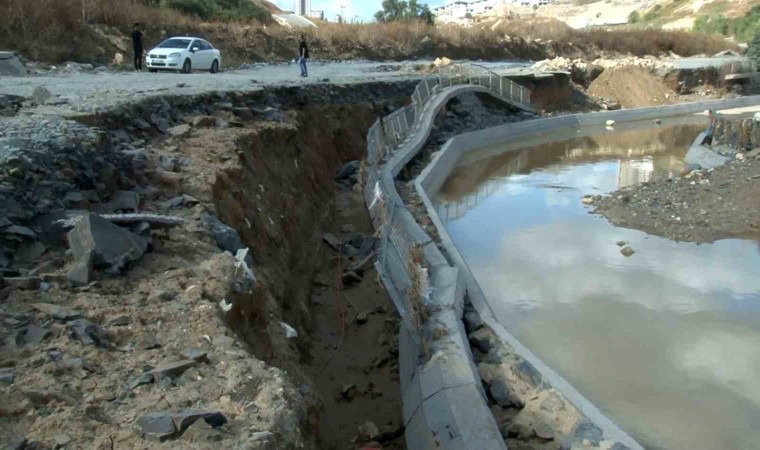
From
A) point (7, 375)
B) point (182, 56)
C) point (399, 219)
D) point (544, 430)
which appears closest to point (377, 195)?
point (399, 219)

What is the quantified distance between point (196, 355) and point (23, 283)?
1.87 metres

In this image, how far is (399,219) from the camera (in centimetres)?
1186

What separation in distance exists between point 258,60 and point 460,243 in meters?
26.8

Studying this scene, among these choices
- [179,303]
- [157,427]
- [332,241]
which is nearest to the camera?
[157,427]

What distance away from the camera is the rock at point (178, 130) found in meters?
11.7

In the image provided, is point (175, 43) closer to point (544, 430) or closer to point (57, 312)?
point (57, 312)

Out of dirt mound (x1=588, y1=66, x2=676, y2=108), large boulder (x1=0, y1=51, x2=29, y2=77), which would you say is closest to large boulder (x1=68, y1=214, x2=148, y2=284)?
large boulder (x1=0, y1=51, x2=29, y2=77)

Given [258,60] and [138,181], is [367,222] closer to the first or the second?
[138,181]

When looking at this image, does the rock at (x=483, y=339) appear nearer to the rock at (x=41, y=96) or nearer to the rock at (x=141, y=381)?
the rock at (x=141, y=381)

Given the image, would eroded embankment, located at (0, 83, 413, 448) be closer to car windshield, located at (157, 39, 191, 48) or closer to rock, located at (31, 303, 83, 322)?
rock, located at (31, 303, 83, 322)

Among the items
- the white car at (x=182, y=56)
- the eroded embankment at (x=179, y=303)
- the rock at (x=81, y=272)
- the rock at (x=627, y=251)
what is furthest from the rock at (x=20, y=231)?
the white car at (x=182, y=56)

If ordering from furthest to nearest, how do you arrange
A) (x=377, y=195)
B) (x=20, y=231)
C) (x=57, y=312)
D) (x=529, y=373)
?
(x=377, y=195) → (x=529, y=373) → (x=20, y=231) → (x=57, y=312)

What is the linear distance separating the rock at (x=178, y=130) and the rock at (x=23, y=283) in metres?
6.01

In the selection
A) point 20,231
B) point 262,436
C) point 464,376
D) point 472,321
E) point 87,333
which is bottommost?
point 472,321
